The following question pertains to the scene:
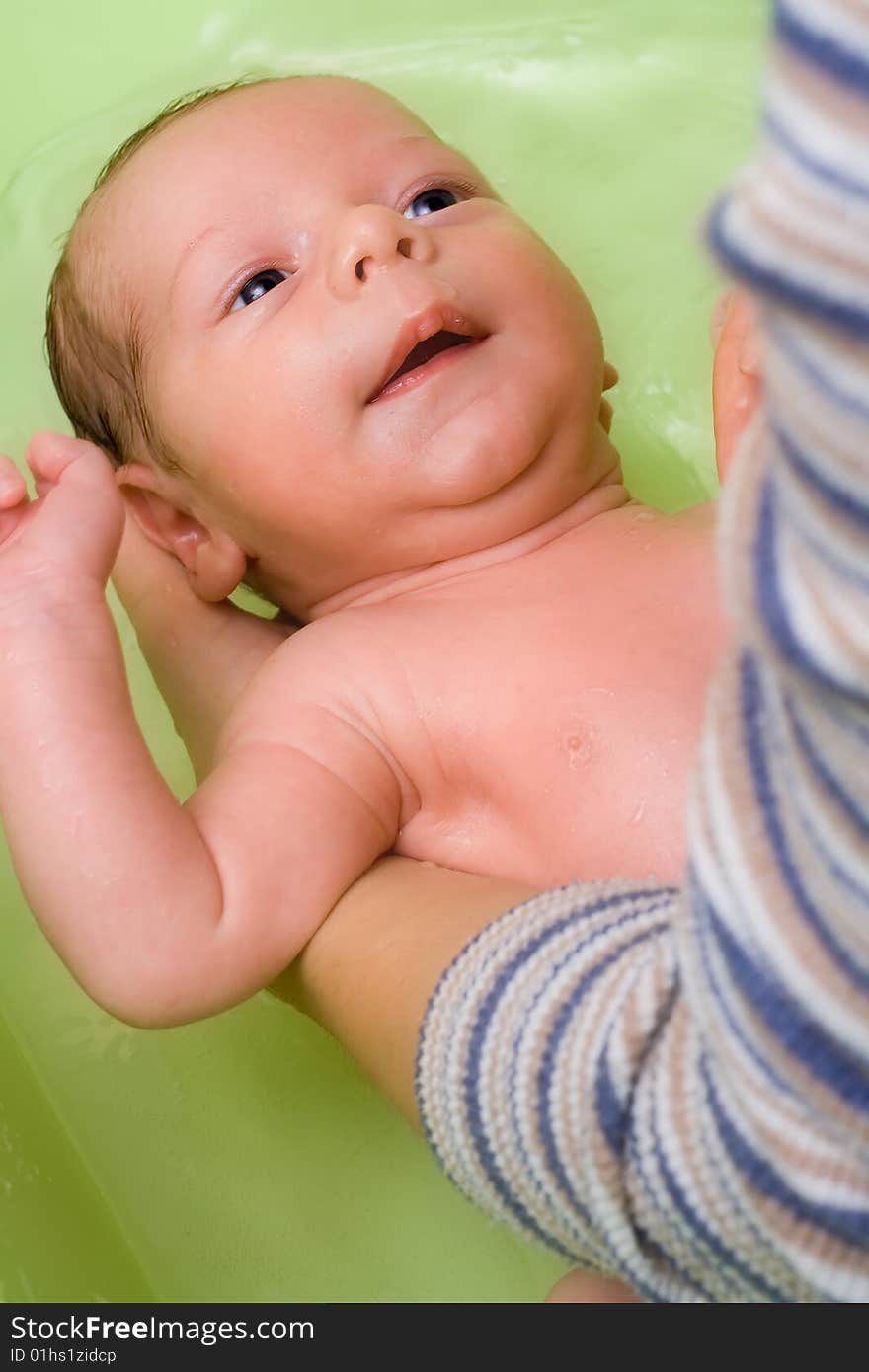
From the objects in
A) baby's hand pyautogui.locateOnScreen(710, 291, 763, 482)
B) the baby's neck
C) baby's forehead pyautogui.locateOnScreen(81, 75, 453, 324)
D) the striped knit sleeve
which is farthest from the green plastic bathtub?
the striped knit sleeve

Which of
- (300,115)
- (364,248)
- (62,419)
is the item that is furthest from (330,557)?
(62,419)

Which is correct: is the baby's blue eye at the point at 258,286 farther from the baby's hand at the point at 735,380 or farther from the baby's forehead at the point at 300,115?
the baby's hand at the point at 735,380

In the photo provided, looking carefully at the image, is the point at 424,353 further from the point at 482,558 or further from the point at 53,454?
the point at 53,454

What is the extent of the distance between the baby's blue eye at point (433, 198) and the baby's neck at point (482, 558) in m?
0.24

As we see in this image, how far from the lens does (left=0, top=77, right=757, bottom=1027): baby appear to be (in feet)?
2.73

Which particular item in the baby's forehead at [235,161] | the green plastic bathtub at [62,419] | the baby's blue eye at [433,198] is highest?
the baby's forehead at [235,161]

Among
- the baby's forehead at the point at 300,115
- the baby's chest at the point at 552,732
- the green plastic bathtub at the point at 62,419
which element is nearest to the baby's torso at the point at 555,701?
the baby's chest at the point at 552,732

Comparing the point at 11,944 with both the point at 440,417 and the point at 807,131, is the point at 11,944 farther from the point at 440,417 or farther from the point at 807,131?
the point at 807,131

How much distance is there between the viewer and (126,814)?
819mm

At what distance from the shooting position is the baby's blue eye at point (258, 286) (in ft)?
3.37

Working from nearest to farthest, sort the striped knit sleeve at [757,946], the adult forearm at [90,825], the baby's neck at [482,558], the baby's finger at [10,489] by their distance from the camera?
the striped knit sleeve at [757,946]
the adult forearm at [90,825]
the baby's finger at [10,489]
the baby's neck at [482,558]
